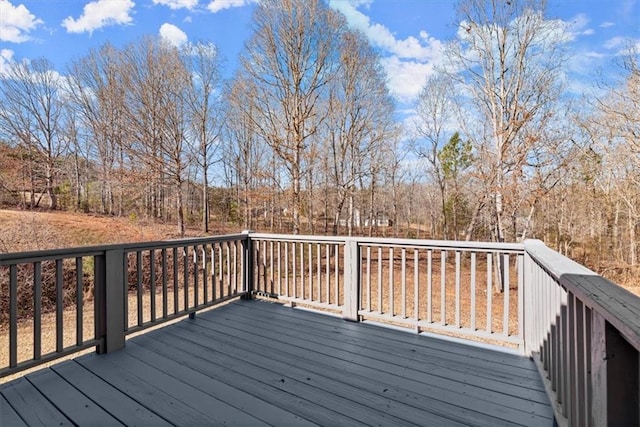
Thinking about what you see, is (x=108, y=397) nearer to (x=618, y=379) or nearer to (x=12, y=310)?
(x=12, y=310)

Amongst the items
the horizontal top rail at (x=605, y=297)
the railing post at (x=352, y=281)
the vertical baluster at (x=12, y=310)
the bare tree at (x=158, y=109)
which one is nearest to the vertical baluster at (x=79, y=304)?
the vertical baluster at (x=12, y=310)

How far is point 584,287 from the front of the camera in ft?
3.43

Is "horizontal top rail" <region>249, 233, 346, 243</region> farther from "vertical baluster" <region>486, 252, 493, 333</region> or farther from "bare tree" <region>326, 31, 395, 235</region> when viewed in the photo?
"bare tree" <region>326, 31, 395, 235</region>

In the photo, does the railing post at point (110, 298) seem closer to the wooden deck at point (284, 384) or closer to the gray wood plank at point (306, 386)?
the wooden deck at point (284, 384)

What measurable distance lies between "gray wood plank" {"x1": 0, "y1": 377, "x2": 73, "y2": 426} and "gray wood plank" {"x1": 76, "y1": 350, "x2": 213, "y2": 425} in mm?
315

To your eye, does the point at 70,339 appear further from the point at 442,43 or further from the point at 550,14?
the point at 550,14

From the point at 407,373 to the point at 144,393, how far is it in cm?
174

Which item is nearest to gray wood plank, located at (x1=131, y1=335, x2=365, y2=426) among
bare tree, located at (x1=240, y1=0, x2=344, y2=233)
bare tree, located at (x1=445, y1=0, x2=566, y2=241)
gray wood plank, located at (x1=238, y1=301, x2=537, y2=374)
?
gray wood plank, located at (x1=238, y1=301, x2=537, y2=374)

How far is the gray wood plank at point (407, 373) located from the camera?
179 centimetres

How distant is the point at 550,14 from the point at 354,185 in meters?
7.31

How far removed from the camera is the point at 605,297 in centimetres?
91

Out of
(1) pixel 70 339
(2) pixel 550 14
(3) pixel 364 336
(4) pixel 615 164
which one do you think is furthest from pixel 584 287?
(4) pixel 615 164

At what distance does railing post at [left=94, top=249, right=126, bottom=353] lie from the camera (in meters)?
2.51

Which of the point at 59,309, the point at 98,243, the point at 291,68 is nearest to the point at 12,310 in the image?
the point at 59,309
